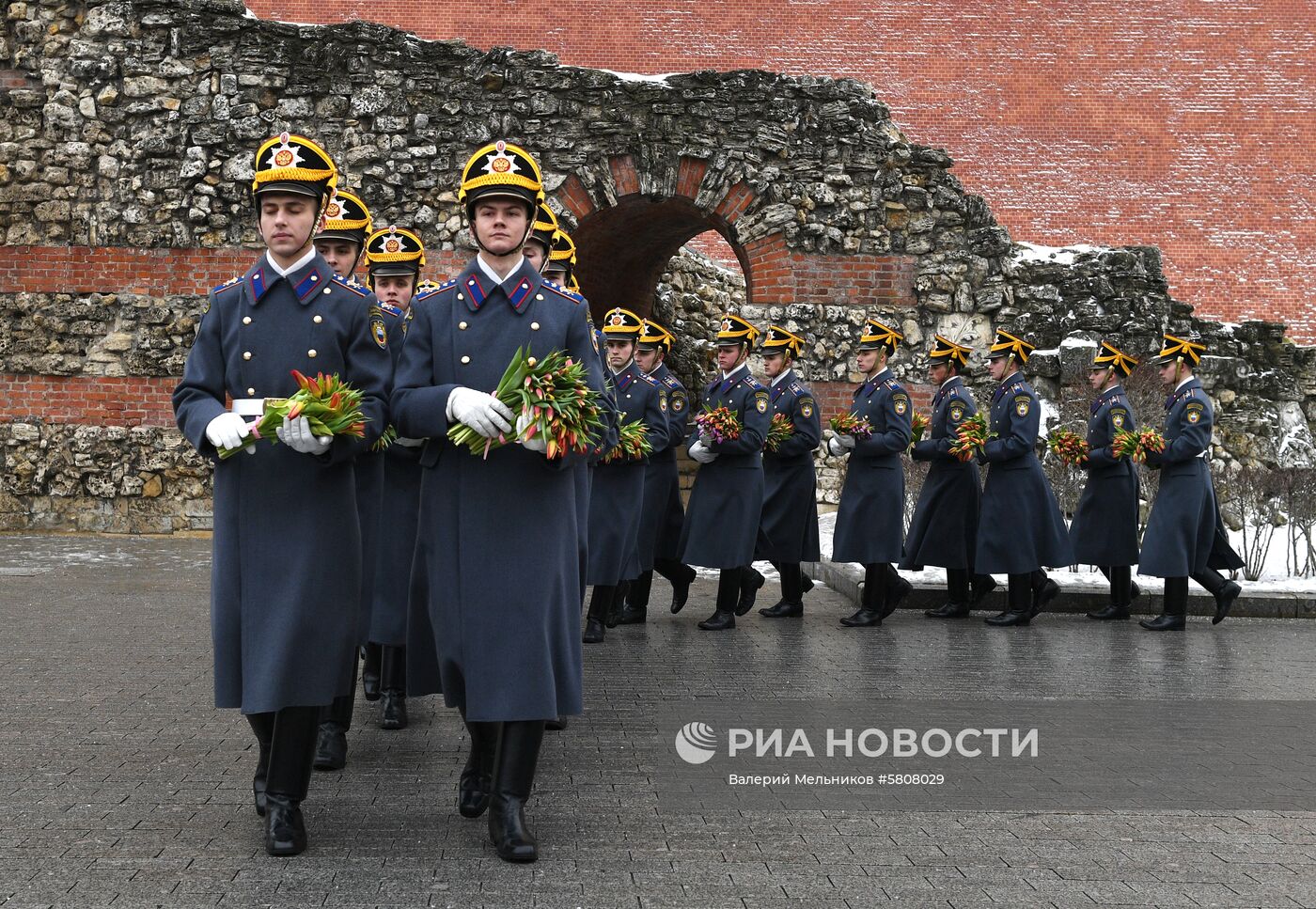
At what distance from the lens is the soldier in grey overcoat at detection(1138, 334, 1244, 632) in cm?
943

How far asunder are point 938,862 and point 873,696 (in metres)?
2.63

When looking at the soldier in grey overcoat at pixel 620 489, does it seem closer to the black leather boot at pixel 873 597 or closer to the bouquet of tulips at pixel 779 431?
the bouquet of tulips at pixel 779 431

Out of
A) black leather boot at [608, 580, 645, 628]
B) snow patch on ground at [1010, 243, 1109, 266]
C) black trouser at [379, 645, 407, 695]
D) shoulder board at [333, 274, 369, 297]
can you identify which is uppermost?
snow patch on ground at [1010, 243, 1109, 266]

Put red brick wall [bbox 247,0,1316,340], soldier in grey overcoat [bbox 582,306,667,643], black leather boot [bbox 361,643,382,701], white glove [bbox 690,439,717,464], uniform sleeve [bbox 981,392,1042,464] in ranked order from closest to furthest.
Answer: black leather boot [bbox 361,643,382,701] < soldier in grey overcoat [bbox 582,306,667,643] < white glove [bbox 690,439,717,464] < uniform sleeve [bbox 981,392,1042,464] < red brick wall [bbox 247,0,1316,340]

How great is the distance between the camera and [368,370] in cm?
444

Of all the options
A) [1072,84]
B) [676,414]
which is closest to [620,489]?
[676,414]

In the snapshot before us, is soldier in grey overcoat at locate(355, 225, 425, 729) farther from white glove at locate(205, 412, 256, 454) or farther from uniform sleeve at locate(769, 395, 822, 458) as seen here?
uniform sleeve at locate(769, 395, 822, 458)

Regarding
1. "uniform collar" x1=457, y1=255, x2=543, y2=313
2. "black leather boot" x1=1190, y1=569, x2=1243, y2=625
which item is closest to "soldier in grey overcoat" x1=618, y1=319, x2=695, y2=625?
"black leather boot" x1=1190, y1=569, x2=1243, y2=625

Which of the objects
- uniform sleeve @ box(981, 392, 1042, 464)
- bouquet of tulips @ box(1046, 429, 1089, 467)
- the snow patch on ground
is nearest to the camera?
uniform sleeve @ box(981, 392, 1042, 464)

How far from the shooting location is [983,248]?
1538cm

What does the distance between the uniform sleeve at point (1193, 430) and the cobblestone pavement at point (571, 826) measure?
217 cm

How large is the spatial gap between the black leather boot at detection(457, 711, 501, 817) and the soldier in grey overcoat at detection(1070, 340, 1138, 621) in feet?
21.5

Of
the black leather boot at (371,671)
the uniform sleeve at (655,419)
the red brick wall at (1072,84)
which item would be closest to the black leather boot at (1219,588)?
the uniform sleeve at (655,419)

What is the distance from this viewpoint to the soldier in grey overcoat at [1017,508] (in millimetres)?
9602
